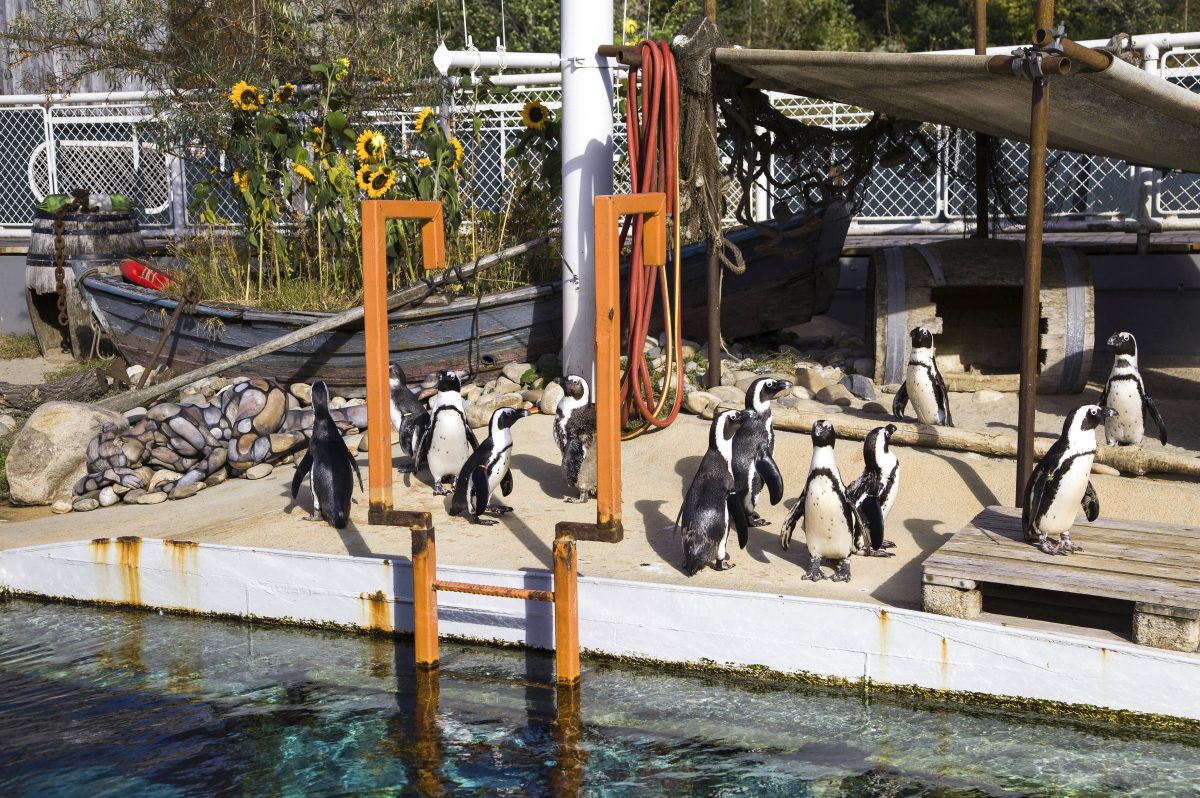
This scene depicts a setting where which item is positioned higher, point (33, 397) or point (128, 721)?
point (33, 397)

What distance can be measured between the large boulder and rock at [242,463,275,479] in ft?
2.86

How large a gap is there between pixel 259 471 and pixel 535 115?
324 cm

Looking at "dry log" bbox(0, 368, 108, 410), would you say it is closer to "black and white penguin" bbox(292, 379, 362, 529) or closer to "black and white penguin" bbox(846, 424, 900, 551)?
"black and white penguin" bbox(292, 379, 362, 529)

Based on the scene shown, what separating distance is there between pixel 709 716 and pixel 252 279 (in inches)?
248

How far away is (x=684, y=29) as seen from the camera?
25.4 ft

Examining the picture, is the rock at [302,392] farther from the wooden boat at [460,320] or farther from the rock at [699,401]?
the rock at [699,401]

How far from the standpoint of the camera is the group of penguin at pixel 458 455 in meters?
6.64

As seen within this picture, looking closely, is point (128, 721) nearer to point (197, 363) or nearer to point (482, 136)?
point (197, 363)

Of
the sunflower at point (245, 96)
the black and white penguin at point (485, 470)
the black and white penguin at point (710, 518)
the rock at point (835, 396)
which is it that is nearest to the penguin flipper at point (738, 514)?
the black and white penguin at point (710, 518)

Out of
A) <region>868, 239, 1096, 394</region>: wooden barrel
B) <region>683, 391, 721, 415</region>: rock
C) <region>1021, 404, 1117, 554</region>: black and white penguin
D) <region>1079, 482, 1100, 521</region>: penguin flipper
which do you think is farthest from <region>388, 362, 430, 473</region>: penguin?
<region>1079, 482, 1100, 521</region>: penguin flipper

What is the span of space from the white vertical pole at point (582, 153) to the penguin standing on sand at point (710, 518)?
2.46m

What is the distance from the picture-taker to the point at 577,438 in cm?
683

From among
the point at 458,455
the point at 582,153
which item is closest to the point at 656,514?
the point at 458,455

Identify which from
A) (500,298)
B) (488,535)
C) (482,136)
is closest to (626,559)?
(488,535)
